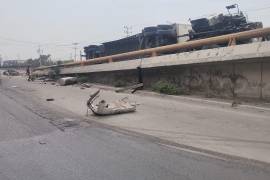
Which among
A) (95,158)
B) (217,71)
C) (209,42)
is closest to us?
(95,158)

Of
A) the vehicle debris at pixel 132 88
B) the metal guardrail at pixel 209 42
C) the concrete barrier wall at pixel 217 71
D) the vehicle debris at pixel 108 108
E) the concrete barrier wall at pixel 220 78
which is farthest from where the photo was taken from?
the vehicle debris at pixel 132 88

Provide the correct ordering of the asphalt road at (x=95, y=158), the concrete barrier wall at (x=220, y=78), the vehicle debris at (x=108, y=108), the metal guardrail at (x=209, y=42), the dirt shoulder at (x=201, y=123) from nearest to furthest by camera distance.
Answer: the asphalt road at (x=95, y=158) < the dirt shoulder at (x=201, y=123) < the vehicle debris at (x=108, y=108) < the concrete barrier wall at (x=220, y=78) < the metal guardrail at (x=209, y=42)

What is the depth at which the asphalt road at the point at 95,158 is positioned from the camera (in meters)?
7.13

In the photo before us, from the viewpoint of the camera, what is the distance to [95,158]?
8.27 meters

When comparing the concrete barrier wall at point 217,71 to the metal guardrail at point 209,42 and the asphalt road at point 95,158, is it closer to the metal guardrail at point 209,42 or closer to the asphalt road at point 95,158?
the metal guardrail at point 209,42

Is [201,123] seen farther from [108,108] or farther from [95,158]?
[95,158]

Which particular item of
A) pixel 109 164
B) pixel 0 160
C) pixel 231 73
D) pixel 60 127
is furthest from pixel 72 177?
pixel 231 73

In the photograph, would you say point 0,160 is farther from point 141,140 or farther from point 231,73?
point 231,73

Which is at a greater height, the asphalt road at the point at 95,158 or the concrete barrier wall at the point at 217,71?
the concrete barrier wall at the point at 217,71

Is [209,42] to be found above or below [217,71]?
above

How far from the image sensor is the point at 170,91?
16625 mm

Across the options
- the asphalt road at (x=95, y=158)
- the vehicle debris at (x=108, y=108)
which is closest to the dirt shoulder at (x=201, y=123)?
the vehicle debris at (x=108, y=108)

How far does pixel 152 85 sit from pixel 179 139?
9.05 meters

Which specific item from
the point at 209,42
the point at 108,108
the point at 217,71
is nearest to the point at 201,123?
the point at 108,108
